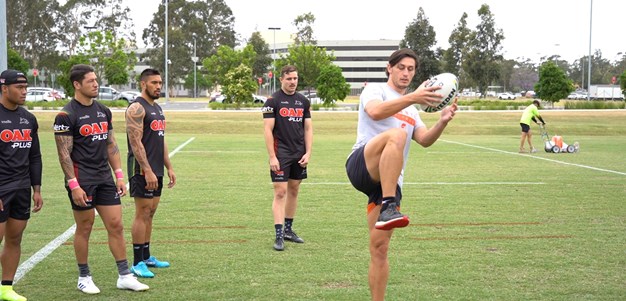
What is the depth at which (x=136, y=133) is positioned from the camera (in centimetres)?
709

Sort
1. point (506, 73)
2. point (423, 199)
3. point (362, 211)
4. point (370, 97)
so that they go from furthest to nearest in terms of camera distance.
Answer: point (506, 73) < point (423, 199) < point (362, 211) < point (370, 97)

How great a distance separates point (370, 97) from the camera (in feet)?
17.7

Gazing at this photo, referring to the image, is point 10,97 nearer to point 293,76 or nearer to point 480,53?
point 293,76

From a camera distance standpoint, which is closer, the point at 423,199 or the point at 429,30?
the point at 423,199

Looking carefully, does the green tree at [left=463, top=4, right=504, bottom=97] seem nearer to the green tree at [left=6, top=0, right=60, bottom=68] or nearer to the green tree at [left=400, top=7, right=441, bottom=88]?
the green tree at [left=400, top=7, right=441, bottom=88]

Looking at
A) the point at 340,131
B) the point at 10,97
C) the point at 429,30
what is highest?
the point at 429,30

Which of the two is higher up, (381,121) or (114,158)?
(381,121)

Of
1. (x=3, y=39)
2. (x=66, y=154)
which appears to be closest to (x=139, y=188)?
(x=66, y=154)

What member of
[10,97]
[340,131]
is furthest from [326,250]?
[340,131]

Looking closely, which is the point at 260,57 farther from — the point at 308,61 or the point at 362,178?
the point at 362,178

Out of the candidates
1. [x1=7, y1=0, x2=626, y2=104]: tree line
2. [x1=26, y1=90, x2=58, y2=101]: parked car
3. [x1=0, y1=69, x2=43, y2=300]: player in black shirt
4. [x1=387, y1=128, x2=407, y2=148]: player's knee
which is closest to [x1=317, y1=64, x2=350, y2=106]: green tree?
[x1=7, y1=0, x2=626, y2=104]: tree line

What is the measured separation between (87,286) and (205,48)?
101 metres

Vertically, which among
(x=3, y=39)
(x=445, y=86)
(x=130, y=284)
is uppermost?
(x=3, y=39)

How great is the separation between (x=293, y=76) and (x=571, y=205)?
5.86 meters
